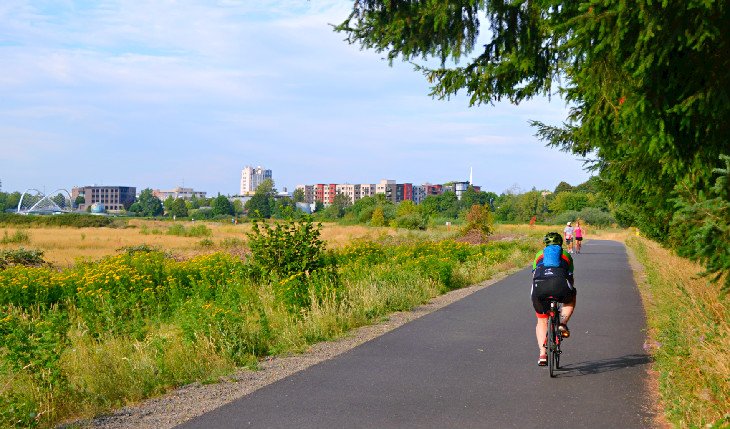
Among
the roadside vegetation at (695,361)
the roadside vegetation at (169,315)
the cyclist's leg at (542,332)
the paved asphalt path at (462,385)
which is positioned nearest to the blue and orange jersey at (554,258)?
the cyclist's leg at (542,332)

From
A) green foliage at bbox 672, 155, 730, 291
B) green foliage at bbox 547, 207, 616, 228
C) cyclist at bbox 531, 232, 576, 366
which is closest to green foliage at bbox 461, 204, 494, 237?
cyclist at bbox 531, 232, 576, 366

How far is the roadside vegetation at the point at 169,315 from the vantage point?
6.86 m

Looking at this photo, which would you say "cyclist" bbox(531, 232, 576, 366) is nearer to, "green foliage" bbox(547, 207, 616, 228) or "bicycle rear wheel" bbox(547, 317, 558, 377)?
"bicycle rear wheel" bbox(547, 317, 558, 377)

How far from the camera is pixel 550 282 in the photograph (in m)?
8.38

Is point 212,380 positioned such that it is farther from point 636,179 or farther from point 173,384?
point 636,179

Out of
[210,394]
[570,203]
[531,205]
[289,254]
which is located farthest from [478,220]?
[531,205]

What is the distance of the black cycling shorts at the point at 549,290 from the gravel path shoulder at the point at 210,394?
2596 millimetres

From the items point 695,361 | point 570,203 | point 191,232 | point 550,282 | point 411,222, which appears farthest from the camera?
point 570,203

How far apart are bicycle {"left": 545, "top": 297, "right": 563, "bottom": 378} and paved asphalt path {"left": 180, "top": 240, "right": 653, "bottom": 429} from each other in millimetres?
155

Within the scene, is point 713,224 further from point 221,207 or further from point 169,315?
point 221,207

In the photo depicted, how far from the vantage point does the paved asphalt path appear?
20.3 feet

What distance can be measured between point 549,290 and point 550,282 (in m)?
0.09

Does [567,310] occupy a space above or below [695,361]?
above

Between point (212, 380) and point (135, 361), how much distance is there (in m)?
0.97
